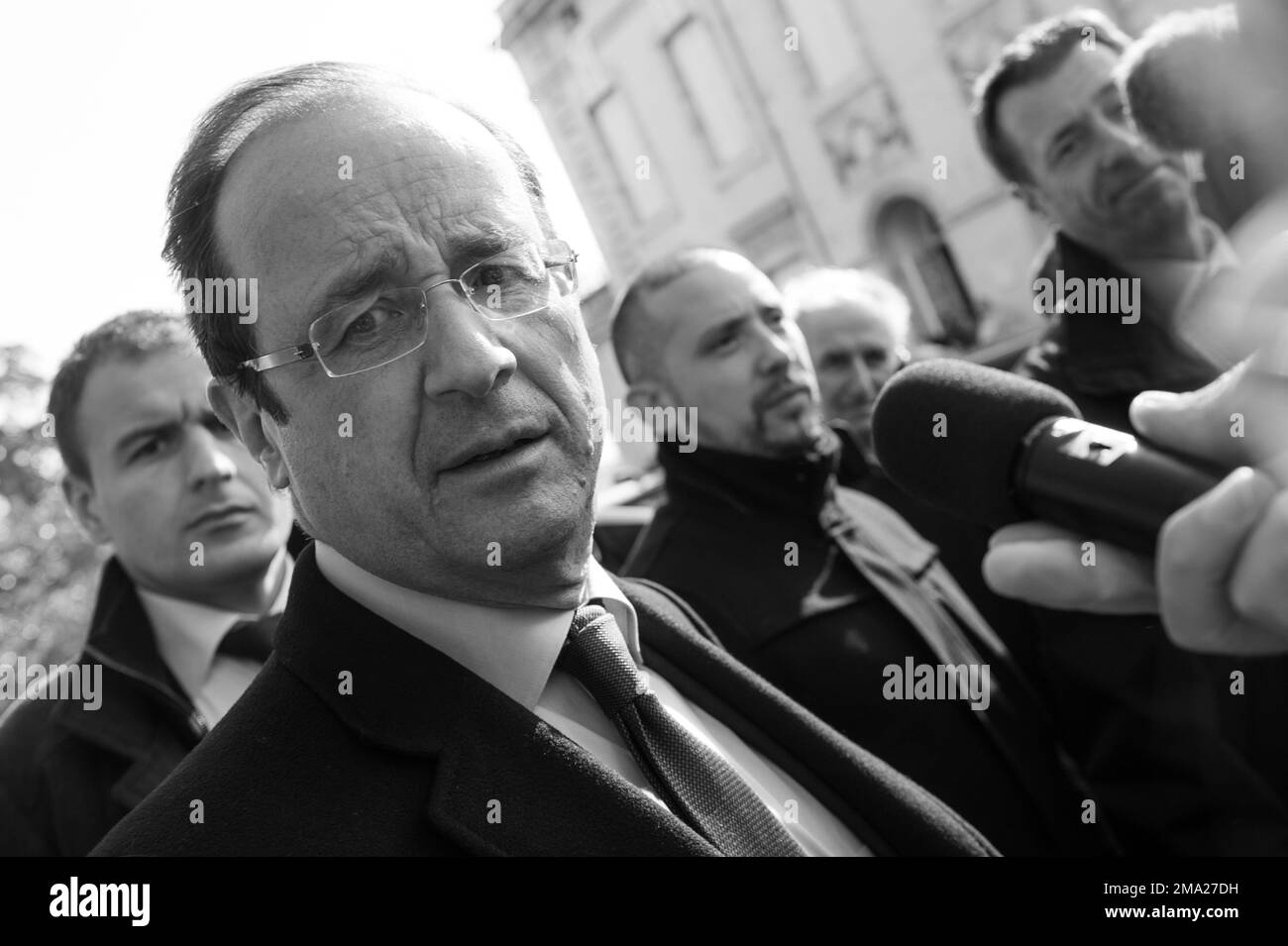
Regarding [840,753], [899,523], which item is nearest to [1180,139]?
[899,523]

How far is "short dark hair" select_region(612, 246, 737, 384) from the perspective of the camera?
3.27m

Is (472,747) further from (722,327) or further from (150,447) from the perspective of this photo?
(722,327)

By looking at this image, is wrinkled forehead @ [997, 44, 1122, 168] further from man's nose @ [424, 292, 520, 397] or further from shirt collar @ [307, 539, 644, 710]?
shirt collar @ [307, 539, 644, 710]

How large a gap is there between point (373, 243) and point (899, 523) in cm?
198

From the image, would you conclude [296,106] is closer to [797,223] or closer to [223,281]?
[223,281]

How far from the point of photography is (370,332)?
1510 millimetres

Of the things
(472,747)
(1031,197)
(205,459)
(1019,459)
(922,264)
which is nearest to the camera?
(1019,459)

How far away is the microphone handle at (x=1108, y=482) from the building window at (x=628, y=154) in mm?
17182

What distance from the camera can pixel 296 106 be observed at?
157cm

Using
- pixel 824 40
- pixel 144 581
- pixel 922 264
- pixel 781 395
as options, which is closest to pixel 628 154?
pixel 824 40

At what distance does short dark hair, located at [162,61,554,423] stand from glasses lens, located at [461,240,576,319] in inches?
11.4

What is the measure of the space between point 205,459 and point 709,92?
586 inches

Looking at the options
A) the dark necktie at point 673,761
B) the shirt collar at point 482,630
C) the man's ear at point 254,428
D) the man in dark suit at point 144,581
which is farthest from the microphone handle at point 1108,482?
the man in dark suit at point 144,581
